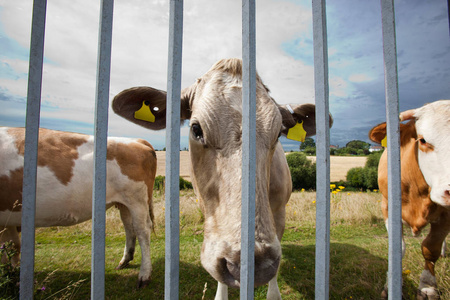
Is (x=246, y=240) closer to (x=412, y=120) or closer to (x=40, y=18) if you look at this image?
(x=40, y=18)

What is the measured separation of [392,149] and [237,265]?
0.92 m

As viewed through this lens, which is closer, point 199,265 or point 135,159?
point 135,159

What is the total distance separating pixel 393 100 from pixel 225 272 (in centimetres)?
119

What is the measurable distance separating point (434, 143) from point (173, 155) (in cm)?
306

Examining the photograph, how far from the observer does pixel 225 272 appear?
50.6 inches

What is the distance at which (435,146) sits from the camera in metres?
2.57

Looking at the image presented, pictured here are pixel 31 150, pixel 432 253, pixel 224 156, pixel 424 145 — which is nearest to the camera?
pixel 31 150

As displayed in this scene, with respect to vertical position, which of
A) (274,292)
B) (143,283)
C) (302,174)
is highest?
(302,174)

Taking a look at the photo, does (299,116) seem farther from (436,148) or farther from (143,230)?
(143,230)

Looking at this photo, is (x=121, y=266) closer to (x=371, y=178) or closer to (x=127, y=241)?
(x=127, y=241)

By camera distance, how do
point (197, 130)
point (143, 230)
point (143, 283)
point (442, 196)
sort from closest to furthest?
point (197, 130) → point (442, 196) → point (143, 283) → point (143, 230)

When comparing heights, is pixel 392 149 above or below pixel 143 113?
below

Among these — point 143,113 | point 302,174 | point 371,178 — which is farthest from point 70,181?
point 371,178

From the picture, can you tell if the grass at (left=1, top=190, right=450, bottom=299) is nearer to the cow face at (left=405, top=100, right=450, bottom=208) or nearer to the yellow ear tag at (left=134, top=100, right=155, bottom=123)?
the cow face at (left=405, top=100, right=450, bottom=208)
